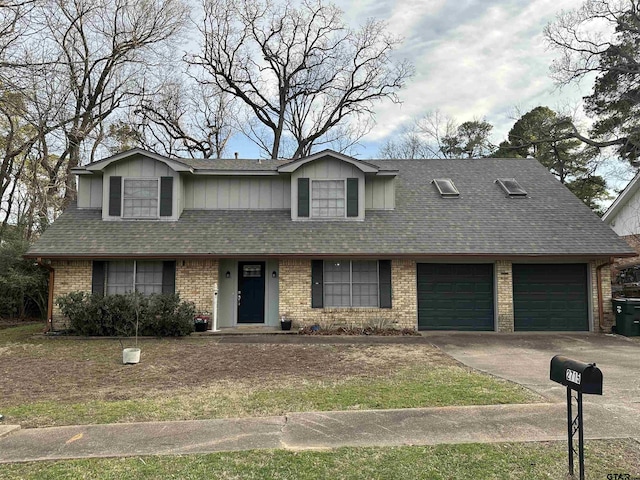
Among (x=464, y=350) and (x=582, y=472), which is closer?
(x=582, y=472)

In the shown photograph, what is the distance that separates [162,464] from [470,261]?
34.6 ft

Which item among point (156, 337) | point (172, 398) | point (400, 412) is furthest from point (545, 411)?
point (156, 337)

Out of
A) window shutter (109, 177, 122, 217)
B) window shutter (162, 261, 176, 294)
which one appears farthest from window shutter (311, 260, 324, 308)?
window shutter (109, 177, 122, 217)

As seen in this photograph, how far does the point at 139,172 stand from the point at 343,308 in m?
7.79

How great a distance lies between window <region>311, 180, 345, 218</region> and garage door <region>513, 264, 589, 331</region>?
5795 mm

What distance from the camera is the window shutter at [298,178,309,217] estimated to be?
1298 cm

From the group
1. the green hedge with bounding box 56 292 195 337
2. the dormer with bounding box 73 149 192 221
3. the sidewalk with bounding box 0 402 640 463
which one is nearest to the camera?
the sidewalk with bounding box 0 402 640 463

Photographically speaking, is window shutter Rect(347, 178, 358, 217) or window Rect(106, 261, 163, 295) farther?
window shutter Rect(347, 178, 358, 217)

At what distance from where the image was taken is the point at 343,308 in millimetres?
11891

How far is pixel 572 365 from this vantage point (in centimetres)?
338

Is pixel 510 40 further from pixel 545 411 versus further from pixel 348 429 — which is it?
pixel 348 429

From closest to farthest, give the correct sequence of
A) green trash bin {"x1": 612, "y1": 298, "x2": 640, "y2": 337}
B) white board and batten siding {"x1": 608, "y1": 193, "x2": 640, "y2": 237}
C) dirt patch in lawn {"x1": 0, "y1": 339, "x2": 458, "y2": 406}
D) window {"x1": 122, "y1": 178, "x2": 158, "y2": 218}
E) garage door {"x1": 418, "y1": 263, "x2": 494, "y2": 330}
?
dirt patch in lawn {"x1": 0, "y1": 339, "x2": 458, "y2": 406} < green trash bin {"x1": 612, "y1": 298, "x2": 640, "y2": 337} < garage door {"x1": 418, "y1": 263, "x2": 494, "y2": 330} < window {"x1": 122, "y1": 178, "x2": 158, "y2": 218} < white board and batten siding {"x1": 608, "y1": 193, "x2": 640, "y2": 237}

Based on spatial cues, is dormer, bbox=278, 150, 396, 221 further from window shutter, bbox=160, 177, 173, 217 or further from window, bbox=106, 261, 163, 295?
window, bbox=106, 261, 163, 295

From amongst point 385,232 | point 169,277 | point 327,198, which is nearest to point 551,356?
point 385,232
